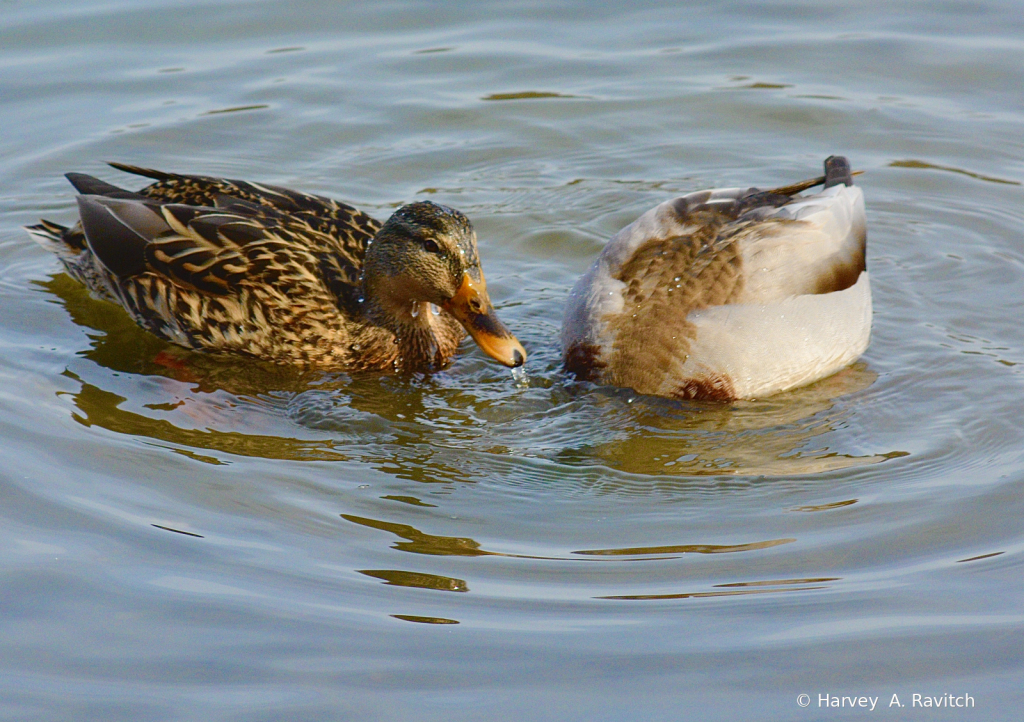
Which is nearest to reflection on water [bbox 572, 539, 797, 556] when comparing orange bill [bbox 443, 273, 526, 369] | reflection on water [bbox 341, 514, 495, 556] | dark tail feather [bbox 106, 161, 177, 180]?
reflection on water [bbox 341, 514, 495, 556]

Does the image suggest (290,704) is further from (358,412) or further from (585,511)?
(358,412)

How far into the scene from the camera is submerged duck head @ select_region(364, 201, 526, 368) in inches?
235

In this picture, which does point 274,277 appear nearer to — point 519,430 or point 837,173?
point 519,430

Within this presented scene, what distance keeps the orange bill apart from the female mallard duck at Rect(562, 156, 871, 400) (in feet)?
1.55

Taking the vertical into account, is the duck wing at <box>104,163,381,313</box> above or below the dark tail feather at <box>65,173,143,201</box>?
below

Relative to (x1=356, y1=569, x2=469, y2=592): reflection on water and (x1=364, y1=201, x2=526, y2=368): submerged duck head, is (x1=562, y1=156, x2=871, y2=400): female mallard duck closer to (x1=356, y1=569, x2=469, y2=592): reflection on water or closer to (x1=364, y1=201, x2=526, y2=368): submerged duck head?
(x1=364, y1=201, x2=526, y2=368): submerged duck head

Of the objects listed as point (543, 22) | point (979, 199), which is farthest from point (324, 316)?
point (543, 22)

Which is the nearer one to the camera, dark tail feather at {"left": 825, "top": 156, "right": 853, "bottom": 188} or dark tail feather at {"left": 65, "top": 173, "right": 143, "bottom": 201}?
dark tail feather at {"left": 825, "top": 156, "right": 853, "bottom": 188}

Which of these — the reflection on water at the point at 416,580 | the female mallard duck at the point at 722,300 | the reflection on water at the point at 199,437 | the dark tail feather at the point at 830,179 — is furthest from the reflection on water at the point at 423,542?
the dark tail feather at the point at 830,179

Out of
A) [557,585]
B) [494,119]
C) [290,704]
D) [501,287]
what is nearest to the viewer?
[290,704]

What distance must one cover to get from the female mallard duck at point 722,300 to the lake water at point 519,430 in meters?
0.17

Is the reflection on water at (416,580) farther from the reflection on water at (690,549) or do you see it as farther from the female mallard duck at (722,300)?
the female mallard duck at (722,300)

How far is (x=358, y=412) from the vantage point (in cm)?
604

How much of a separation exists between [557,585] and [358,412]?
1.88 m
